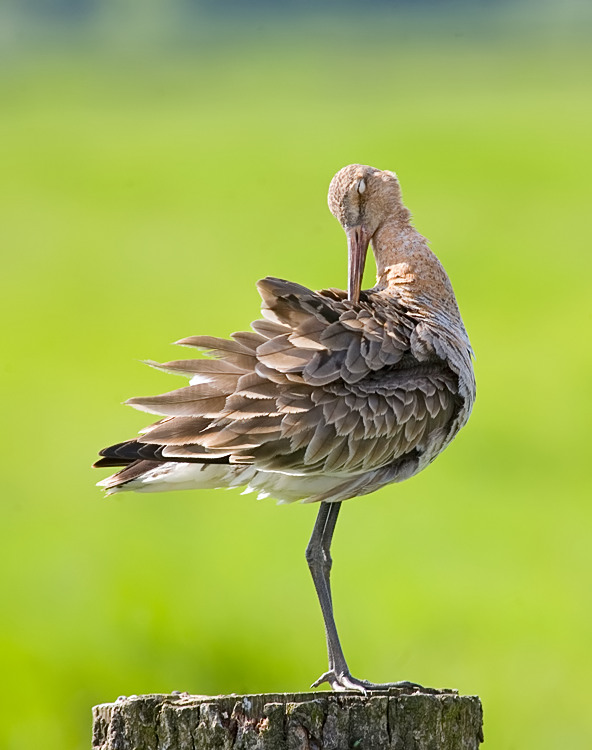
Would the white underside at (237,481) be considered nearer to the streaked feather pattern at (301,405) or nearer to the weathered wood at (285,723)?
the streaked feather pattern at (301,405)

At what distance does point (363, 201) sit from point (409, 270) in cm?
65

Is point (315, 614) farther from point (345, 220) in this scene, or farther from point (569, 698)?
point (345, 220)

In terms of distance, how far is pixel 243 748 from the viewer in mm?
4859

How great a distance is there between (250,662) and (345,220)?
655cm

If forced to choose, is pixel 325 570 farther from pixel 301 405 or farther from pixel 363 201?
pixel 363 201

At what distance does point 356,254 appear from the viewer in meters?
7.94

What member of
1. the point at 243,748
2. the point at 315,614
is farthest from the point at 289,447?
the point at 315,614

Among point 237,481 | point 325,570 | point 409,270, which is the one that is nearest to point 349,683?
point 325,570

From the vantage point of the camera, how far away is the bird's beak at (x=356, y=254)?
7.61 m

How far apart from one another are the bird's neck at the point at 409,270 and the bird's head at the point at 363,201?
79 millimetres

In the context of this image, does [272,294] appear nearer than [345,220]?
Yes

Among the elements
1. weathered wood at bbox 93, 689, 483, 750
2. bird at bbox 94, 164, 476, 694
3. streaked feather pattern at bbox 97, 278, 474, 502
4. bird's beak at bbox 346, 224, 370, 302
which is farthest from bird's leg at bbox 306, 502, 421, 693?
weathered wood at bbox 93, 689, 483, 750

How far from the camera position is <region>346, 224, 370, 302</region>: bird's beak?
7605mm

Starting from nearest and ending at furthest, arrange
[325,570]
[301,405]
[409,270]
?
1. [301,405]
2. [325,570]
3. [409,270]
